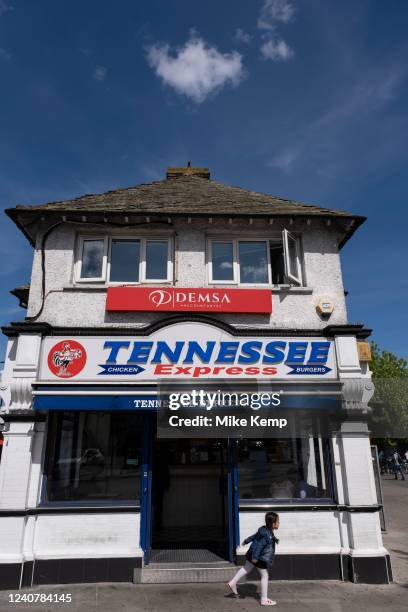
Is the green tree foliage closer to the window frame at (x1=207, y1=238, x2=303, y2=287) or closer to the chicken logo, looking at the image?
the window frame at (x1=207, y1=238, x2=303, y2=287)

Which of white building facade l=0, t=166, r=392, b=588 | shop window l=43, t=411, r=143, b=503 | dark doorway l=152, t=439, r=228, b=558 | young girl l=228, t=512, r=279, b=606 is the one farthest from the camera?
dark doorway l=152, t=439, r=228, b=558

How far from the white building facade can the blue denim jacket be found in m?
1.23

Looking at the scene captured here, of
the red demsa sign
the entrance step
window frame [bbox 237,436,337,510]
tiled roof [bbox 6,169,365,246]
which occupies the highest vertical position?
tiled roof [bbox 6,169,365,246]

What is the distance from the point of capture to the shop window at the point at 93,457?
7.93 m

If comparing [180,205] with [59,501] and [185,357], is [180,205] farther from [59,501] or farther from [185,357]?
[59,501]

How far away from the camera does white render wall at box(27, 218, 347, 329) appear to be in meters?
8.73

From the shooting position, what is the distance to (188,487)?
34.9ft

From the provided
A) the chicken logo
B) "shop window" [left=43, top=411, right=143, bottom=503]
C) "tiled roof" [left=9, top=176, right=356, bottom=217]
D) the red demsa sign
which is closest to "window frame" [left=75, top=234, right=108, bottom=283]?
the red demsa sign

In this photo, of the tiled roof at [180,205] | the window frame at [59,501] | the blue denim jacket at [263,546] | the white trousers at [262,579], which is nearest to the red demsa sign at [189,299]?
the tiled roof at [180,205]

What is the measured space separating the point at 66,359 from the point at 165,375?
6.67 ft

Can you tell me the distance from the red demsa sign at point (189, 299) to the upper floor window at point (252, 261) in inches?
20.6

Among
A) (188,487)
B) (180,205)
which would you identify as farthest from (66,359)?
(188,487)

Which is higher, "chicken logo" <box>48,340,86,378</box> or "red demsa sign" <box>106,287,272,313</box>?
"red demsa sign" <box>106,287,272,313</box>

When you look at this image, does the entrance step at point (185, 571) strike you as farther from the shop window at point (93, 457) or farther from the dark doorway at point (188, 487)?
the dark doorway at point (188, 487)
